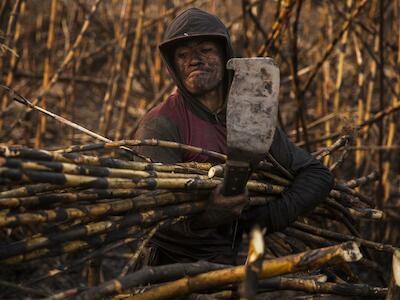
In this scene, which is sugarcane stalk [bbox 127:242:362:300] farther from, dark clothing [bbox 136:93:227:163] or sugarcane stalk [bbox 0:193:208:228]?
dark clothing [bbox 136:93:227:163]

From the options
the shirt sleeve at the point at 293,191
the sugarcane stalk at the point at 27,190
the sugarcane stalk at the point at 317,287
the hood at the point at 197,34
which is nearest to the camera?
the sugarcane stalk at the point at 27,190

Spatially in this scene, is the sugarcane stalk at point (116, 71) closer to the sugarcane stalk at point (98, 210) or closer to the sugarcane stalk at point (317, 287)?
the sugarcane stalk at point (98, 210)

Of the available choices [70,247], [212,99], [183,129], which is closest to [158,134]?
[183,129]

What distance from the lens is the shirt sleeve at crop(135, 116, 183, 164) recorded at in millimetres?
2006

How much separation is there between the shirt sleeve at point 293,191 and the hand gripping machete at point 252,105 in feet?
1.77

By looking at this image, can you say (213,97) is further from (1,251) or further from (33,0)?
(33,0)

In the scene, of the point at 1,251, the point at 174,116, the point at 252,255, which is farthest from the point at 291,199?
the point at 1,251

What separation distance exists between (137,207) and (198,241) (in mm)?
514

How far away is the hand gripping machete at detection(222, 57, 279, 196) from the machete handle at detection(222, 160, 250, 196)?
0.15 feet

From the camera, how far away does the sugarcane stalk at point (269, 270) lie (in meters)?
1.34

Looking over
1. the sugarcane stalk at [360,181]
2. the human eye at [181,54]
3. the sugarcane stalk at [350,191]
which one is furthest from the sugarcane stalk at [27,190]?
the sugarcane stalk at [360,181]

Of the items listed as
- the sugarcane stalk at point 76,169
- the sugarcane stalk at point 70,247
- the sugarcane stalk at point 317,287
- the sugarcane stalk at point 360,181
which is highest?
the sugarcane stalk at point 76,169

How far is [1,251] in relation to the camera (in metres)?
1.32

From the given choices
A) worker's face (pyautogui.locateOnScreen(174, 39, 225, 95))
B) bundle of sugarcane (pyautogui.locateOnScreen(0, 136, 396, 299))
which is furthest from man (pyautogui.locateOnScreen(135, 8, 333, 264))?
bundle of sugarcane (pyautogui.locateOnScreen(0, 136, 396, 299))
